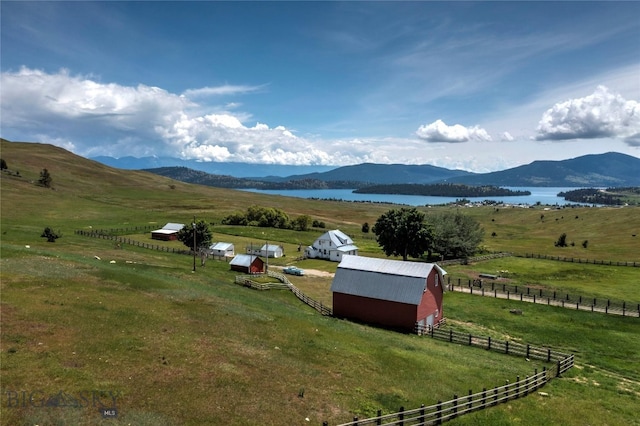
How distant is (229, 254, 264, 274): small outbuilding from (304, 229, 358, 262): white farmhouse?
23.3m

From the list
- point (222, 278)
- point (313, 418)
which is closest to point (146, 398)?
point (313, 418)

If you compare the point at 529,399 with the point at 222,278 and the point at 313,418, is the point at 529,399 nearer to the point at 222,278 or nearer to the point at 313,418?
the point at 313,418

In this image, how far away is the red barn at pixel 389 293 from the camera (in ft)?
128

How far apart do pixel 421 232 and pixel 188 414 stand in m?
65.6

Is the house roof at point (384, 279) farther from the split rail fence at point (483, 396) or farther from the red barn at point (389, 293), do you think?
the split rail fence at point (483, 396)

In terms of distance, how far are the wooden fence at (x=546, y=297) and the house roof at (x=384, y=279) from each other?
58.5 ft

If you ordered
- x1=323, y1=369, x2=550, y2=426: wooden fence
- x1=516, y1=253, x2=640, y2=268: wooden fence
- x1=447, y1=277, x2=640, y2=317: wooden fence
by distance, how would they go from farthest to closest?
x1=516, y1=253, x2=640, y2=268: wooden fence
x1=447, y1=277, x2=640, y2=317: wooden fence
x1=323, y1=369, x2=550, y2=426: wooden fence

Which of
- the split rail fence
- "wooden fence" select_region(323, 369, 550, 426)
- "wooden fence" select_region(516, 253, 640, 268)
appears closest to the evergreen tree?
the split rail fence

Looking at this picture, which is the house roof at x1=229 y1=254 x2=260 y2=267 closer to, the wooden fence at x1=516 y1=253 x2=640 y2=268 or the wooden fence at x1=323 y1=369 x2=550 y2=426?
the wooden fence at x1=323 y1=369 x2=550 y2=426

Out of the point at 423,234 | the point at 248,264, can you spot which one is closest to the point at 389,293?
the point at 248,264

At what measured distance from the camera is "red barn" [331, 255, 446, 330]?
1535 inches

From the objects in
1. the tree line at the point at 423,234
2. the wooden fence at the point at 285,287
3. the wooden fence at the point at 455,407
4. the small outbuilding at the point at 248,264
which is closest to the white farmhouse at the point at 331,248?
the tree line at the point at 423,234

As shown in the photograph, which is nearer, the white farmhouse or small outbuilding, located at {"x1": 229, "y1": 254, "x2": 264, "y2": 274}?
small outbuilding, located at {"x1": 229, "y1": 254, "x2": 264, "y2": 274}

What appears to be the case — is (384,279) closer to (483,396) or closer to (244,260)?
(483,396)
